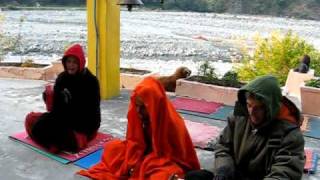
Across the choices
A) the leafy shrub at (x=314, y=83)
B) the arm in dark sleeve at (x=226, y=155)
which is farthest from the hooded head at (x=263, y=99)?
the leafy shrub at (x=314, y=83)

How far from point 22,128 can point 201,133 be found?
163 cm

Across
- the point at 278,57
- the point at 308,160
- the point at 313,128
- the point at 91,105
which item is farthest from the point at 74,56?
the point at 278,57

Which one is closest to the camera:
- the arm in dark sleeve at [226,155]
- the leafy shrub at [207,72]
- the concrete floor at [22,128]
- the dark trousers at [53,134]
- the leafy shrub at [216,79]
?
the arm in dark sleeve at [226,155]

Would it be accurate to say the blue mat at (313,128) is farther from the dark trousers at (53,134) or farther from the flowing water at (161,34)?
the flowing water at (161,34)

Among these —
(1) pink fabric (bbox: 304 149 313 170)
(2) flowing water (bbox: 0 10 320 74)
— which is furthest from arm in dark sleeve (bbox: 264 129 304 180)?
(2) flowing water (bbox: 0 10 320 74)

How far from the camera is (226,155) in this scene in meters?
2.48

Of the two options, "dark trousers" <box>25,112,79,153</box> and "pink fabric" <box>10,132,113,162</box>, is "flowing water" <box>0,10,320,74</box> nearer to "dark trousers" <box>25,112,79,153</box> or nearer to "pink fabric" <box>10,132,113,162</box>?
"pink fabric" <box>10,132,113,162</box>

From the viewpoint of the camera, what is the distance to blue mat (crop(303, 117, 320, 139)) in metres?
4.31

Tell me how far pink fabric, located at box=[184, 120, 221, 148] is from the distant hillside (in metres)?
20.3

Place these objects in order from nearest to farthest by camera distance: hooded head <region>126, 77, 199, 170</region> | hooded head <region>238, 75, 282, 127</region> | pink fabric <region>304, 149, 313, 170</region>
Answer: hooded head <region>238, 75, 282, 127</region> → hooded head <region>126, 77, 199, 170</region> → pink fabric <region>304, 149, 313, 170</region>

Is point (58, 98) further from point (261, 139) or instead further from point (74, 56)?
point (261, 139)

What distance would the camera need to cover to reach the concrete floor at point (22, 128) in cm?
322

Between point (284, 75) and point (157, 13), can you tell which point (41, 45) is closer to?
point (284, 75)

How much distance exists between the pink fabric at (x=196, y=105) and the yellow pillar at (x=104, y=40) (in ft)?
2.71
